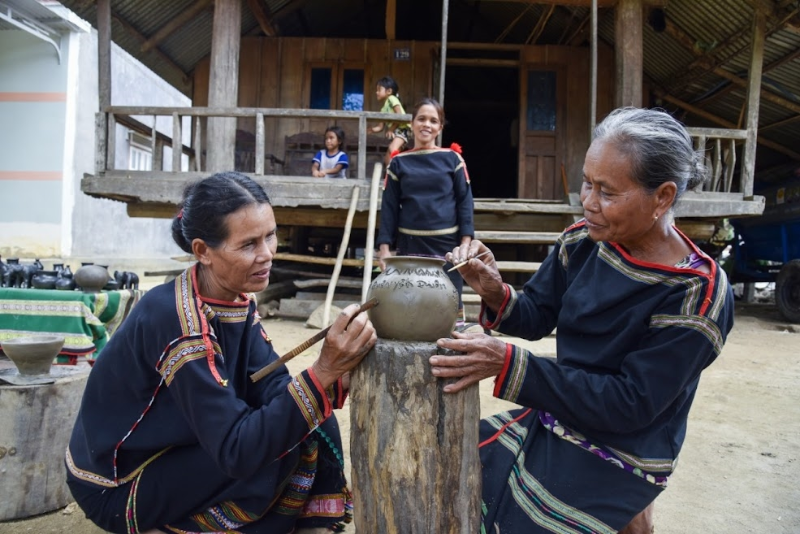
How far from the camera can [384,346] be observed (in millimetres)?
1656

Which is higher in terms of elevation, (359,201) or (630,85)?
(630,85)

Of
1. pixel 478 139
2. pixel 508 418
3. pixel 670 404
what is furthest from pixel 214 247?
pixel 478 139

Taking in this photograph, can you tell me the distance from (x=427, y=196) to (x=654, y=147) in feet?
8.40

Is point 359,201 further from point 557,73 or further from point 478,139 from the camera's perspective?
point 478,139

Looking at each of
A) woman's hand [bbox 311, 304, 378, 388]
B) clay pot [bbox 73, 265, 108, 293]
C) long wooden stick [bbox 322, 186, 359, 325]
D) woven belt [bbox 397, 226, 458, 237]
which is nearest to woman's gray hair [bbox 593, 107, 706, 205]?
woman's hand [bbox 311, 304, 378, 388]

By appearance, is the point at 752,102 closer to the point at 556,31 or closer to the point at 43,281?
the point at 556,31

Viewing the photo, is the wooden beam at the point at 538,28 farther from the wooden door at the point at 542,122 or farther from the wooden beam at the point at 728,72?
the wooden beam at the point at 728,72

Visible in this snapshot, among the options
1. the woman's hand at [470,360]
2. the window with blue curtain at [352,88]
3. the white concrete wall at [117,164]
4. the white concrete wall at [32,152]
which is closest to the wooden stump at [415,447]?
the woman's hand at [470,360]

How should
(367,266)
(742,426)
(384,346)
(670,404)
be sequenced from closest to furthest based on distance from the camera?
(670,404), (384,346), (742,426), (367,266)

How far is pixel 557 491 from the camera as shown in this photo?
5.12 ft

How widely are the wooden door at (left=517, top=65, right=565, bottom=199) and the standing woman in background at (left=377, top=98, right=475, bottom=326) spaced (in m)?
5.28

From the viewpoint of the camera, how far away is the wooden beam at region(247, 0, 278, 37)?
801 cm

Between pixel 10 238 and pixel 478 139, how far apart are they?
38.8ft

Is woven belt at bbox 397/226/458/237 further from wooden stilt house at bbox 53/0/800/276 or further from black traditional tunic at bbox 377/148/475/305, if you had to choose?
wooden stilt house at bbox 53/0/800/276
